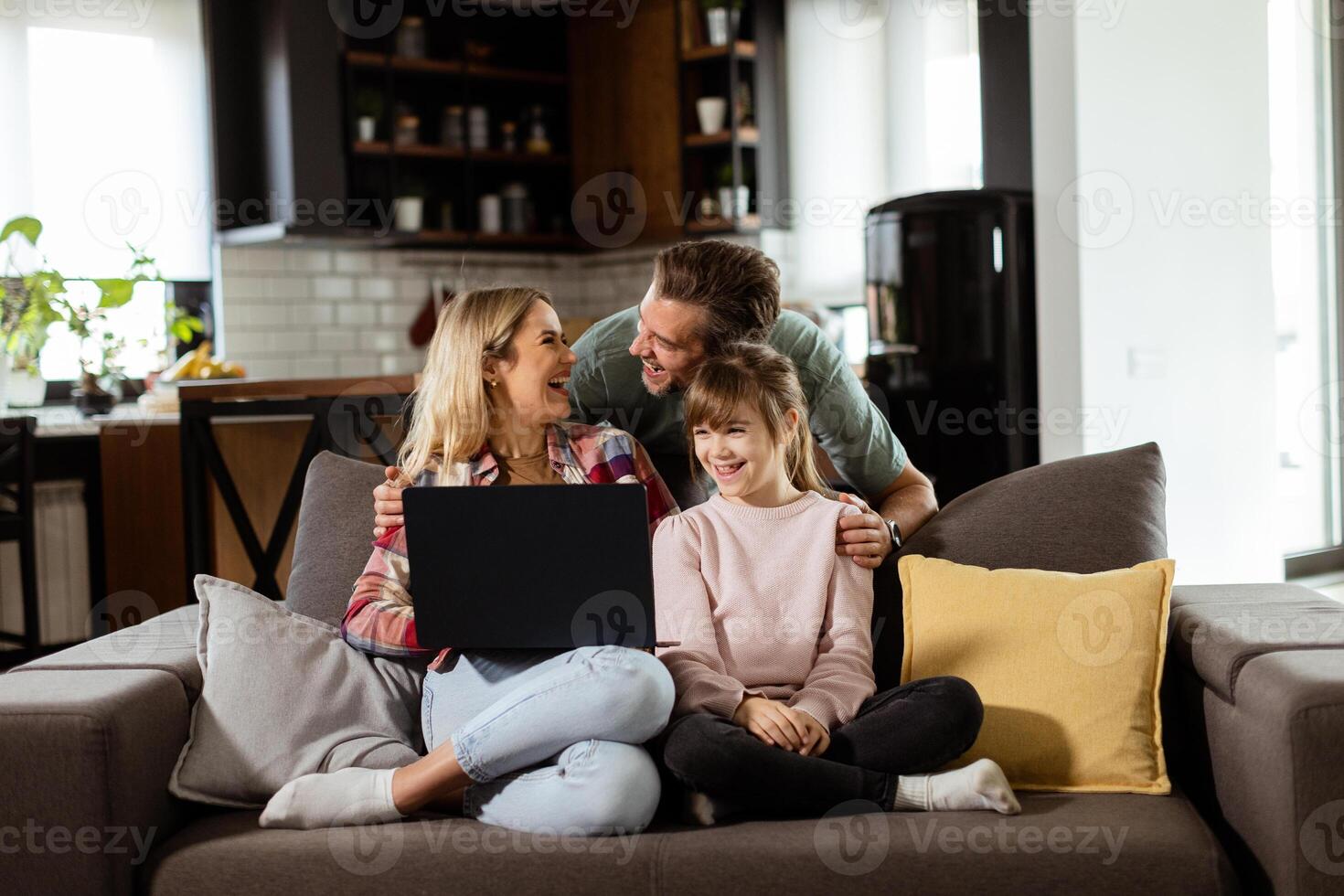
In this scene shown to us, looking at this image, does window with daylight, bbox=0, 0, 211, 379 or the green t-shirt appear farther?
window with daylight, bbox=0, 0, 211, 379

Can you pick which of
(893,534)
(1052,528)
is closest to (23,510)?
(893,534)

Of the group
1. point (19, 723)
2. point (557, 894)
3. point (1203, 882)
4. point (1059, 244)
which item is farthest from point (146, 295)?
point (1203, 882)

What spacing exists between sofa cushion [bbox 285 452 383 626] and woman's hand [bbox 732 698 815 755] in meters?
0.74

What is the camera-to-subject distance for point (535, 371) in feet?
7.25

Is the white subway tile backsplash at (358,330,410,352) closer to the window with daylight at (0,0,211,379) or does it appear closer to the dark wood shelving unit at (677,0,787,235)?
the window with daylight at (0,0,211,379)

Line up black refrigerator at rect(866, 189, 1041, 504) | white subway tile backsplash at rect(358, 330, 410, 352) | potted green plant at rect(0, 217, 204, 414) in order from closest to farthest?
black refrigerator at rect(866, 189, 1041, 504) → potted green plant at rect(0, 217, 204, 414) → white subway tile backsplash at rect(358, 330, 410, 352)

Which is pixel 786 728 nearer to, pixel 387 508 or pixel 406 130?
pixel 387 508

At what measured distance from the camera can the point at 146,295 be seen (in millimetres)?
5203

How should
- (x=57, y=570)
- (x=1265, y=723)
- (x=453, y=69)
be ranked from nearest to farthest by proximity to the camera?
(x=1265, y=723) → (x=57, y=570) → (x=453, y=69)

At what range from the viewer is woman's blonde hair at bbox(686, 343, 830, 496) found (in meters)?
2.10

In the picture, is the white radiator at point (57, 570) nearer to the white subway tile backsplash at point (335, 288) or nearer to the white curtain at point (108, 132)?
the white curtain at point (108, 132)

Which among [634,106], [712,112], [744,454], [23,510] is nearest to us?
[744,454]

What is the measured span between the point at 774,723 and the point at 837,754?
3.9 inches

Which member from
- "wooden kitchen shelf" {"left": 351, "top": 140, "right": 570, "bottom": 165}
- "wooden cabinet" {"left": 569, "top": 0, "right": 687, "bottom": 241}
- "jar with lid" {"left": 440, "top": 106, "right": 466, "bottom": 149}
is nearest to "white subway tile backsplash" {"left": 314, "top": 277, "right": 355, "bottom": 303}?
"wooden kitchen shelf" {"left": 351, "top": 140, "right": 570, "bottom": 165}
